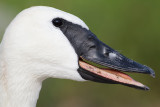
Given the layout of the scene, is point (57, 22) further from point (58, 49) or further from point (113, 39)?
point (113, 39)

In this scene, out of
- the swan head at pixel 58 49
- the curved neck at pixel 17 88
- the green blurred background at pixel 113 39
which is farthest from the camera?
the green blurred background at pixel 113 39

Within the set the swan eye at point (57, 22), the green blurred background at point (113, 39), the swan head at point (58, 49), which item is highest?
the swan eye at point (57, 22)

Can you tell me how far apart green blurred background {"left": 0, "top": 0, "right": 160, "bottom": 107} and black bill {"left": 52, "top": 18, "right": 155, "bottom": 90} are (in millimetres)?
4165

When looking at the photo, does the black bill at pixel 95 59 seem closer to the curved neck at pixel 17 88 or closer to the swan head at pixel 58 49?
the swan head at pixel 58 49

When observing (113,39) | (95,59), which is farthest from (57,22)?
(113,39)

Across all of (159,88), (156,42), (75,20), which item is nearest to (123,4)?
(156,42)

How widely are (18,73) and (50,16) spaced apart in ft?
1.73

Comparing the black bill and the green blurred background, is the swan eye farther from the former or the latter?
the green blurred background

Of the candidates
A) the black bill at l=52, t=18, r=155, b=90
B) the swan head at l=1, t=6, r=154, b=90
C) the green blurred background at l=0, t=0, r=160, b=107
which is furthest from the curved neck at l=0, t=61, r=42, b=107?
the green blurred background at l=0, t=0, r=160, b=107

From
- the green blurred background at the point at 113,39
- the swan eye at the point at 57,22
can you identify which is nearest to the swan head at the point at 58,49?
the swan eye at the point at 57,22

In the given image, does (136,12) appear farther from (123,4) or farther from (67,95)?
(67,95)

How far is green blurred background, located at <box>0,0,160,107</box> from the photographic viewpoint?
8.06 meters

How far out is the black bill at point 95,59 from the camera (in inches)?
143

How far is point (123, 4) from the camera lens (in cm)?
905
